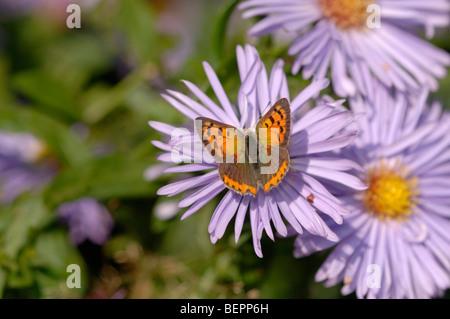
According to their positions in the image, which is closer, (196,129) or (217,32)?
(196,129)

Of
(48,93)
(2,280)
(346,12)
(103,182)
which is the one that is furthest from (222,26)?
(2,280)

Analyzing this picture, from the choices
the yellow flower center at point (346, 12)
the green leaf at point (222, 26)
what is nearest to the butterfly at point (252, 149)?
the green leaf at point (222, 26)

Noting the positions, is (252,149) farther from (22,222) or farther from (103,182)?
(22,222)

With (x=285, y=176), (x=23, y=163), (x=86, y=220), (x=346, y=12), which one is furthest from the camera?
(x=23, y=163)

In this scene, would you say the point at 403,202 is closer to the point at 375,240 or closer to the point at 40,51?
the point at 375,240

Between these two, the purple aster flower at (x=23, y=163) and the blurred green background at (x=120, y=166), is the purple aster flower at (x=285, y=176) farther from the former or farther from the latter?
the purple aster flower at (x=23, y=163)
